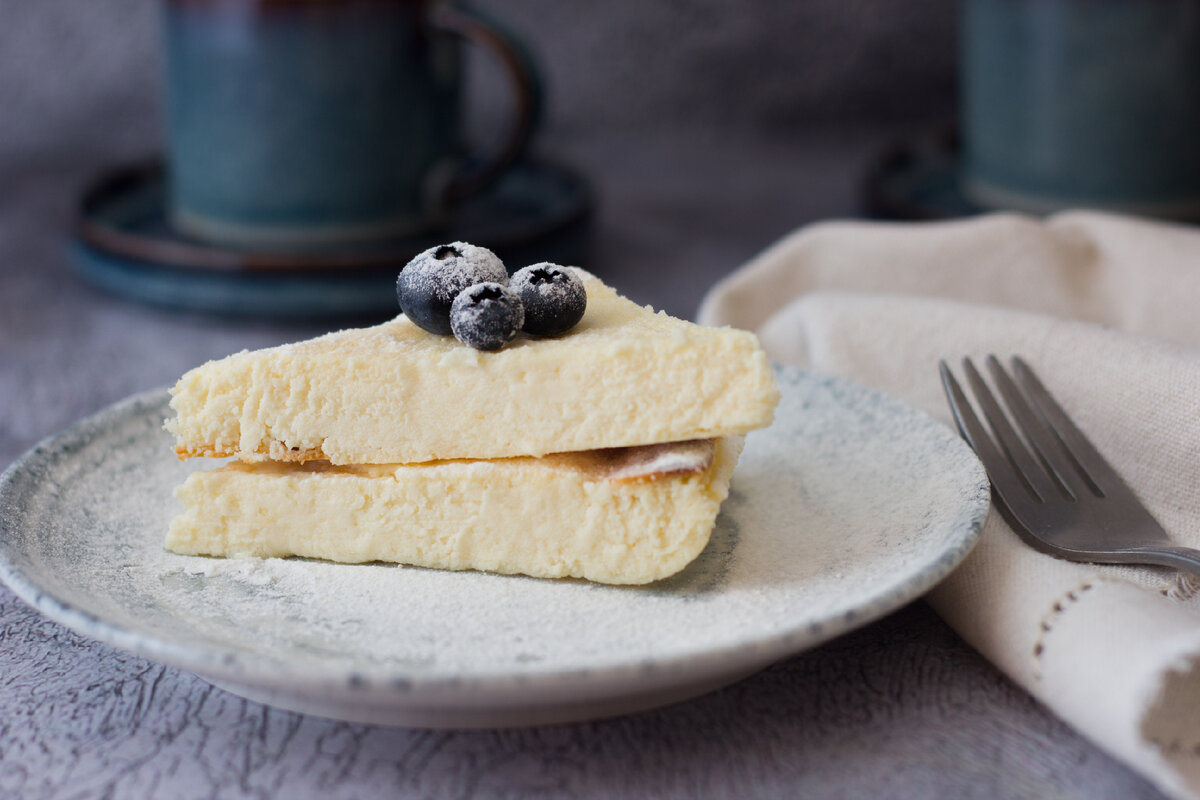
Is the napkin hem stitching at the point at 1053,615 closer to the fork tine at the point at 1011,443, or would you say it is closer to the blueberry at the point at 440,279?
the fork tine at the point at 1011,443

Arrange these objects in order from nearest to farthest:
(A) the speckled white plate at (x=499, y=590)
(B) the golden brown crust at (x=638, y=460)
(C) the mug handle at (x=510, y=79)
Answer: (A) the speckled white plate at (x=499, y=590) → (B) the golden brown crust at (x=638, y=460) → (C) the mug handle at (x=510, y=79)

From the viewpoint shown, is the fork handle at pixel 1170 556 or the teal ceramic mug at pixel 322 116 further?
the teal ceramic mug at pixel 322 116

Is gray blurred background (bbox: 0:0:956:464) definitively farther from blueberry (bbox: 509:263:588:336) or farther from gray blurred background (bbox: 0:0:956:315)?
blueberry (bbox: 509:263:588:336)

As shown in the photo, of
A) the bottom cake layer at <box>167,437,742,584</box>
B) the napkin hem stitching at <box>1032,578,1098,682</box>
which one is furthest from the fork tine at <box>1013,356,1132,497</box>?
the bottom cake layer at <box>167,437,742,584</box>

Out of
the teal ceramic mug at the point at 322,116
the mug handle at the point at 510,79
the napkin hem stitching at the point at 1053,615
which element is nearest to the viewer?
the napkin hem stitching at the point at 1053,615

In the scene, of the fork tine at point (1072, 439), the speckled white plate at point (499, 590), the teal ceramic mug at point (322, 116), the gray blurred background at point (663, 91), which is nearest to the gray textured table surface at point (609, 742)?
the speckled white plate at point (499, 590)

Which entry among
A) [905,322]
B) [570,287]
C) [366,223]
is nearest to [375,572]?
[570,287]
